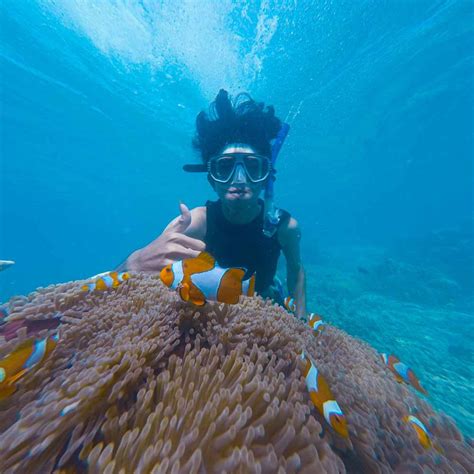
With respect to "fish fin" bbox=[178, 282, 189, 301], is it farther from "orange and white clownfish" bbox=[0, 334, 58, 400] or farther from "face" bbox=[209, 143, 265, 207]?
"face" bbox=[209, 143, 265, 207]

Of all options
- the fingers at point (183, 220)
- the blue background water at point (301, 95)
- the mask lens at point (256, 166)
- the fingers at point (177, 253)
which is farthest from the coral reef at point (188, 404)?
the blue background water at point (301, 95)

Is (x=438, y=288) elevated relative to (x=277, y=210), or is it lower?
lower

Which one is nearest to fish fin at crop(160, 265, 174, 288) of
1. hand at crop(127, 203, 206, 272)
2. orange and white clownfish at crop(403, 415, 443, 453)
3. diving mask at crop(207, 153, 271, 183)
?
hand at crop(127, 203, 206, 272)

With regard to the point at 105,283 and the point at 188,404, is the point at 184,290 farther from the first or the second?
the point at 105,283

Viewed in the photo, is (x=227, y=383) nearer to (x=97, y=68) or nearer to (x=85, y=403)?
(x=85, y=403)

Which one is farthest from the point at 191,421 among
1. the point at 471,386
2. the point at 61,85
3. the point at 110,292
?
the point at 61,85

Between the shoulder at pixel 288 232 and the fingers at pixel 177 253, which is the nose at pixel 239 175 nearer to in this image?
the shoulder at pixel 288 232

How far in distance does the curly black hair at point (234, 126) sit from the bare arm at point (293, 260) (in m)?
1.41

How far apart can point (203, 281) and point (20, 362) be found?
888 mm

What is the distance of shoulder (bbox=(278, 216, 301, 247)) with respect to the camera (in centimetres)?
477

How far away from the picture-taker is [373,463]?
125 centimetres

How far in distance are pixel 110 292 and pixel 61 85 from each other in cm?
2535

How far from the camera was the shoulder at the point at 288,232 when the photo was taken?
15.7 feet

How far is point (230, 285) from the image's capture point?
1.49 metres
